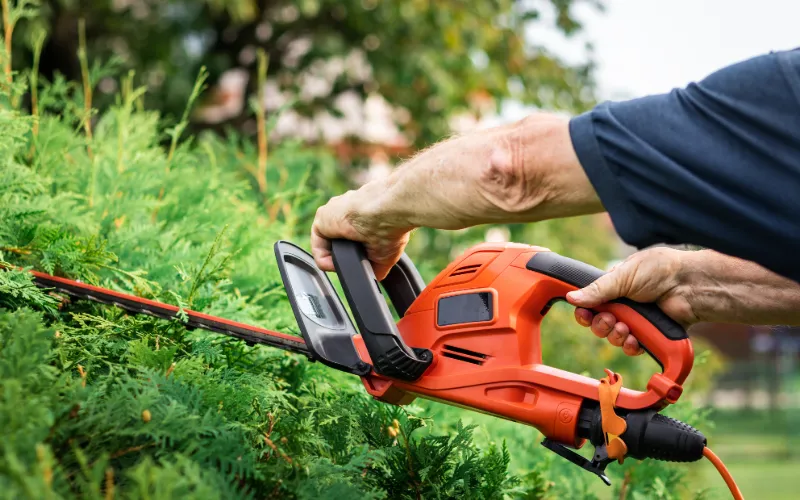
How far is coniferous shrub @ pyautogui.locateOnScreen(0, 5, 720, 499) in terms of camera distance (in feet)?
5.09

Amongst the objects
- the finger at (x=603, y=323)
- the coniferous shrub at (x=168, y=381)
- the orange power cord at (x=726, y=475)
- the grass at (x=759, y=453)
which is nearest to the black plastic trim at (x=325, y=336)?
the coniferous shrub at (x=168, y=381)

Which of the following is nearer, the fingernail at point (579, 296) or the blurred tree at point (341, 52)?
the fingernail at point (579, 296)

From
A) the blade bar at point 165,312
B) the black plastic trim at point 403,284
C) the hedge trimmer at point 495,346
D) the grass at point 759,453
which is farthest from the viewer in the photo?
the grass at point 759,453

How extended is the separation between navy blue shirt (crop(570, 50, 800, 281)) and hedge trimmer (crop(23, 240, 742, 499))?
0.66 m

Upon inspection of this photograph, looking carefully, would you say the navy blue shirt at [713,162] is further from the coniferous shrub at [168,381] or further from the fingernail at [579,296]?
the coniferous shrub at [168,381]

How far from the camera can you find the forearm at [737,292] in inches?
91.4

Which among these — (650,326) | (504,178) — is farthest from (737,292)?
(504,178)

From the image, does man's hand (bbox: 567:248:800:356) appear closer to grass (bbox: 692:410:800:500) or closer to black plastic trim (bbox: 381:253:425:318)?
black plastic trim (bbox: 381:253:425:318)

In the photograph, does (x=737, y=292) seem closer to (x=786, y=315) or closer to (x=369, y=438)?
(x=786, y=315)

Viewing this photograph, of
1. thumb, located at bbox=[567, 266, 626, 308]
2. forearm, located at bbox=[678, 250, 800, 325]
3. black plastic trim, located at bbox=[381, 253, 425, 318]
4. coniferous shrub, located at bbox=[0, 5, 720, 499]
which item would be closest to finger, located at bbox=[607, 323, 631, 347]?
thumb, located at bbox=[567, 266, 626, 308]

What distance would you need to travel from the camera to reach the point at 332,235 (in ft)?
7.55

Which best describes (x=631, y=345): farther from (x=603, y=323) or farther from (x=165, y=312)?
(x=165, y=312)

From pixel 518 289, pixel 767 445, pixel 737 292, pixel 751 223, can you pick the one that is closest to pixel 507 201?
pixel 751 223

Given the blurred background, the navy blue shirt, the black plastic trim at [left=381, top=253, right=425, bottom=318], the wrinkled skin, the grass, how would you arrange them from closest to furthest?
the navy blue shirt, the wrinkled skin, the black plastic trim at [left=381, top=253, right=425, bottom=318], the blurred background, the grass
